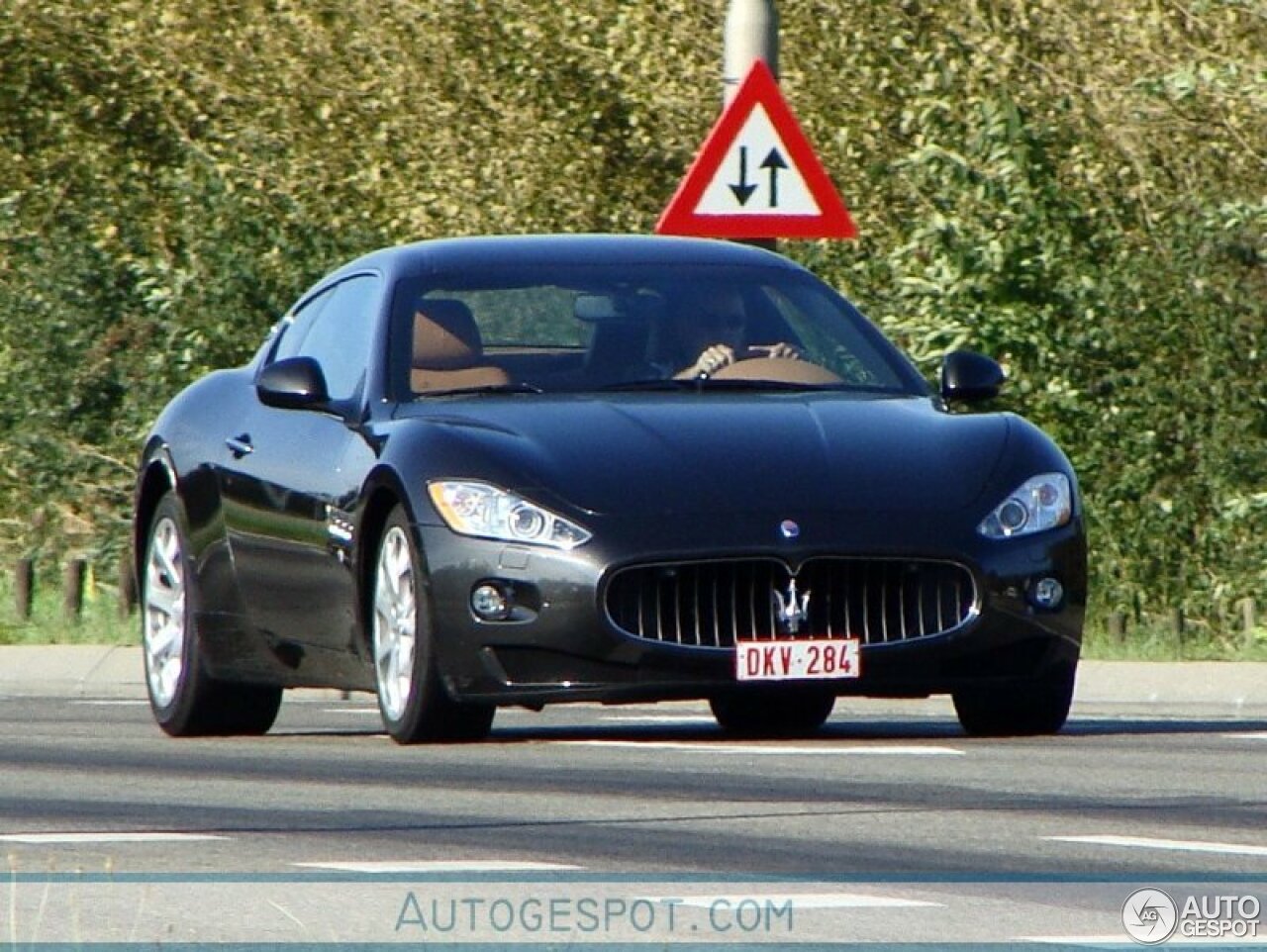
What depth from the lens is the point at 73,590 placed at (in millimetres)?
20344

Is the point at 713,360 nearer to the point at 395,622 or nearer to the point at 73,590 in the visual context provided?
the point at 395,622

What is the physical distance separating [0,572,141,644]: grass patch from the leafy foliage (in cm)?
36

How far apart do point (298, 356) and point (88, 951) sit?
6048 millimetres

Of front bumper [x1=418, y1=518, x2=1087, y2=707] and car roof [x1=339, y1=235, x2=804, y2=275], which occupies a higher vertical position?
car roof [x1=339, y1=235, x2=804, y2=275]

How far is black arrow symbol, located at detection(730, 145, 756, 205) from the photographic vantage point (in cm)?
1541

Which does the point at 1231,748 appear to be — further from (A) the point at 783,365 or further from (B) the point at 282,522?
(B) the point at 282,522

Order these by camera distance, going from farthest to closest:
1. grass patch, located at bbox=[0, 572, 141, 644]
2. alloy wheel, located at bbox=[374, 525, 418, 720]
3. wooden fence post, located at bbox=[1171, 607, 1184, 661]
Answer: grass patch, located at bbox=[0, 572, 141, 644]
wooden fence post, located at bbox=[1171, 607, 1184, 661]
alloy wheel, located at bbox=[374, 525, 418, 720]

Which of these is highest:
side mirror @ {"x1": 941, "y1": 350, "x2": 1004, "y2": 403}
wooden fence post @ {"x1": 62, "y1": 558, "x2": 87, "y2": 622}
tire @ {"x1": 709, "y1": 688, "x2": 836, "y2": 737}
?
side mirror @ {"x1": 941, "y1": 350, "x2": 1004, "y2": 403}

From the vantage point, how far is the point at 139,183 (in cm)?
2255

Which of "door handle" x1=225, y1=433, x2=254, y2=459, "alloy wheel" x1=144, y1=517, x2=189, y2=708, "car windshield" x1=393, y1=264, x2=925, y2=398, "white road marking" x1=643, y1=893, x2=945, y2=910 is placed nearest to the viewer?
"white road marking" x1=643, y1=893, x2=945, y2=910

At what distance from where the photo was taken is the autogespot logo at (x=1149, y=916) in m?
6.71

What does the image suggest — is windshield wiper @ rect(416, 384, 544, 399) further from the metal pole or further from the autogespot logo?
the autogespot logo

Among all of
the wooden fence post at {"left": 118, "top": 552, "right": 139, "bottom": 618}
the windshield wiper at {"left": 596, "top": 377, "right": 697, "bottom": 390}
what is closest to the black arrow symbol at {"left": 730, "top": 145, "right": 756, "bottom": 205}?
the windshield wiper at {"left": 596, "top": 377, "right": 697, "bottom": 390}

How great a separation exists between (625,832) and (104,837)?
1.22m
